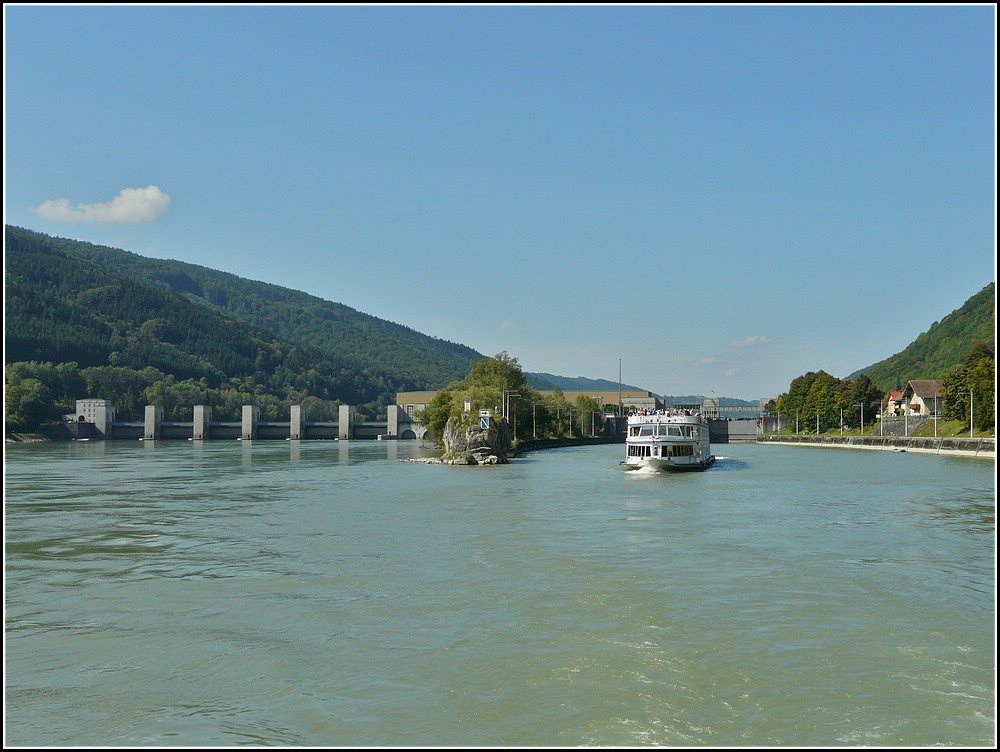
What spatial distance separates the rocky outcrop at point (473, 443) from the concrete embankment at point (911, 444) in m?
44.6

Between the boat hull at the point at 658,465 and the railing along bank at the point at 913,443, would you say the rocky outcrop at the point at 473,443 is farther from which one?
the railing along bank at the point at 913,443

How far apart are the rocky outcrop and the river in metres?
43.4

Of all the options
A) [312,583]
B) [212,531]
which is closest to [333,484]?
[212,531]

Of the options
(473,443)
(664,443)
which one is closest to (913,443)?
(664,443)

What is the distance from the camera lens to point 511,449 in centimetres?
9888

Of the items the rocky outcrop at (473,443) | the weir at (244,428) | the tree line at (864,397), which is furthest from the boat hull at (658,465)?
the weir at (244,428)

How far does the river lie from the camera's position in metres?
13.1

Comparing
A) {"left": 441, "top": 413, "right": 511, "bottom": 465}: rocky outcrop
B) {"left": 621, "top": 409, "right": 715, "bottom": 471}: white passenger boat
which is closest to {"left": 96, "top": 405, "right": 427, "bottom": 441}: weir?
{"left": 441, "top": 413, "right": 511, "bottom": 465}: rocky outcrop

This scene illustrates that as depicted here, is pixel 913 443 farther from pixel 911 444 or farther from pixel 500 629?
pixel 500 629

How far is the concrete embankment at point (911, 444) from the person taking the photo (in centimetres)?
9219

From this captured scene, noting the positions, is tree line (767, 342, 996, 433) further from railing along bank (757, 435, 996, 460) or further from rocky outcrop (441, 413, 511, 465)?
rocky outcrop (441, 413, 511, 465)

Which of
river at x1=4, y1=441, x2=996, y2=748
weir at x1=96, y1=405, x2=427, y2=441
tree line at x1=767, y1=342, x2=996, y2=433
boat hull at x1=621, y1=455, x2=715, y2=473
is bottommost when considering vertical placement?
river at x1=4, y1=441, x2=996, y2=748

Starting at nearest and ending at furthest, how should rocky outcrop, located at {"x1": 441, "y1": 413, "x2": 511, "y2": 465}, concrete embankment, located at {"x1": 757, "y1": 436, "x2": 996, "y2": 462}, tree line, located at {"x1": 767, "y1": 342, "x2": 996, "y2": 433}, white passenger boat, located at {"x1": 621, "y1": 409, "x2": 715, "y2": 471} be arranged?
white passenger boat, located at {"x1": 621, "y1": 409, "x2": 715, "y2": 471} < rocky outcrop, located at {"x1": 441, "y1": 413, "x2": 511, "y2": 465} < concrete embankment, located at {"x1": 757, "y1": 436, "x2": 996, "y2": 462} < tree line, located at {"x1": 767, "y1": 342, "x2": 996, "y2": 433}

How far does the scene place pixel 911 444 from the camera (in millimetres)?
110875
